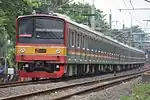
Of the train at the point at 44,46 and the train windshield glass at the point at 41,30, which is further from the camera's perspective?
the train windshield glass at the point at 41,30

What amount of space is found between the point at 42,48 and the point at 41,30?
35.4 inches

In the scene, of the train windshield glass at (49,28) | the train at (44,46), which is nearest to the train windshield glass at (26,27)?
the train at (44,46)

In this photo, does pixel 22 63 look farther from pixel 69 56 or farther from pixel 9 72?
pixel 9 72

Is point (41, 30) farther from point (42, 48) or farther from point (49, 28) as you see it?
point (42, 48)

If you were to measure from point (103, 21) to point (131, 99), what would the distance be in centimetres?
7305

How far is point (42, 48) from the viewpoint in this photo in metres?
20.5

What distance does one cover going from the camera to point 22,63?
2075 centimetres

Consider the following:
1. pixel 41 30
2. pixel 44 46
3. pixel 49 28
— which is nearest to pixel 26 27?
pixel 41 30

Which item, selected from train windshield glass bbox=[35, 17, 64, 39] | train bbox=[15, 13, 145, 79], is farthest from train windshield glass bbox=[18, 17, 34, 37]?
train windshield glass bbox=[35, 17, 64, 39]

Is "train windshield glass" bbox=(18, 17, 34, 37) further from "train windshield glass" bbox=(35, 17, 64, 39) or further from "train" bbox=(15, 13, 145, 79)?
"train windshield glass" bbox=(35, 17, 64, 39)

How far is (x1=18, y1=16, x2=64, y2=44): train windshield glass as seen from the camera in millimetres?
20656

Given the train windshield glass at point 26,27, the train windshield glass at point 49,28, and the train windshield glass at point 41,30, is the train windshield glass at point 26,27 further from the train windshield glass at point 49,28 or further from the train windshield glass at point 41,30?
the train windshield glass at point 49,28

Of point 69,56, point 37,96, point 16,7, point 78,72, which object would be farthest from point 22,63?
point 16,7

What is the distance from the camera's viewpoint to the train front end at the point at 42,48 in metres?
20.4
